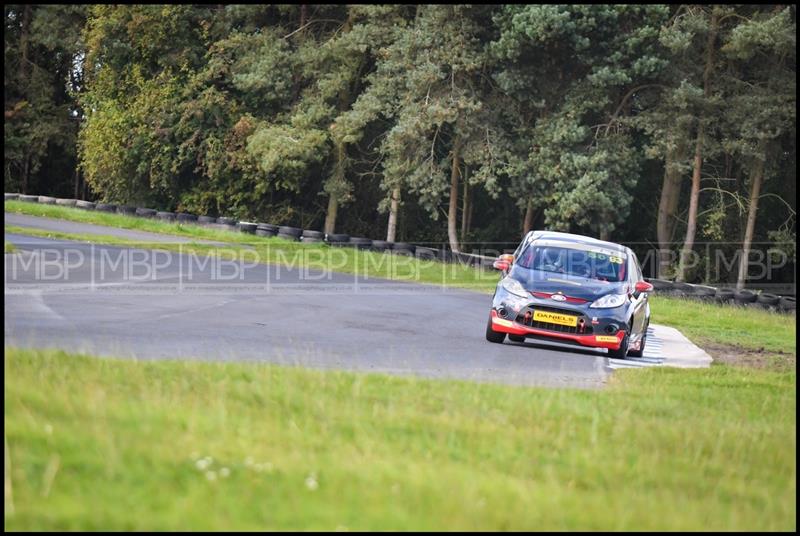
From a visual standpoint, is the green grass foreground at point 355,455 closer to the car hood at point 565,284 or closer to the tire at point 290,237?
the car hood at point 565,284

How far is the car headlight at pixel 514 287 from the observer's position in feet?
55.2

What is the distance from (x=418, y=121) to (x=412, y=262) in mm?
7308

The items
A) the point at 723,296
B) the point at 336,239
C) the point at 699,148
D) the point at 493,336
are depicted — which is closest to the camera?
the point at 493,336

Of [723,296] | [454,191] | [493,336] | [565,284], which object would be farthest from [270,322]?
[454,191]

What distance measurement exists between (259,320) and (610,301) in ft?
16.2

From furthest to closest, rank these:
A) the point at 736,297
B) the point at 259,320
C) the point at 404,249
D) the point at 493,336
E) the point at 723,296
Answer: the point at 404,249
the point at 723,296
the point at 736,297
the point at 259,320
the point at 493,336

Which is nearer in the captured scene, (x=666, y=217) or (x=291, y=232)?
(x=291, y=232)

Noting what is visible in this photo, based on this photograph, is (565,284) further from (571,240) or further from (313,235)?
(313,235)

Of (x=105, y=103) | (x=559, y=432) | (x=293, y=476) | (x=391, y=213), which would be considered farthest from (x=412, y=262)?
(x=293, y=476)

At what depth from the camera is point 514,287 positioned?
17.0 m

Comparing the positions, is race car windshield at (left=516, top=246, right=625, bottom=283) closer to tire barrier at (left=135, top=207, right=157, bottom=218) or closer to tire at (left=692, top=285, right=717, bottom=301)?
tire at (left=692, top=285, right=717, bottom=301)

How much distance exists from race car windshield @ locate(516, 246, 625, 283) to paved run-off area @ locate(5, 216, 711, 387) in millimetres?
1128

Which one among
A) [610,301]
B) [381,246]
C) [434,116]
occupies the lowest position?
[381,246]

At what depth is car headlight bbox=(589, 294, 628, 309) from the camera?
1684 cm
